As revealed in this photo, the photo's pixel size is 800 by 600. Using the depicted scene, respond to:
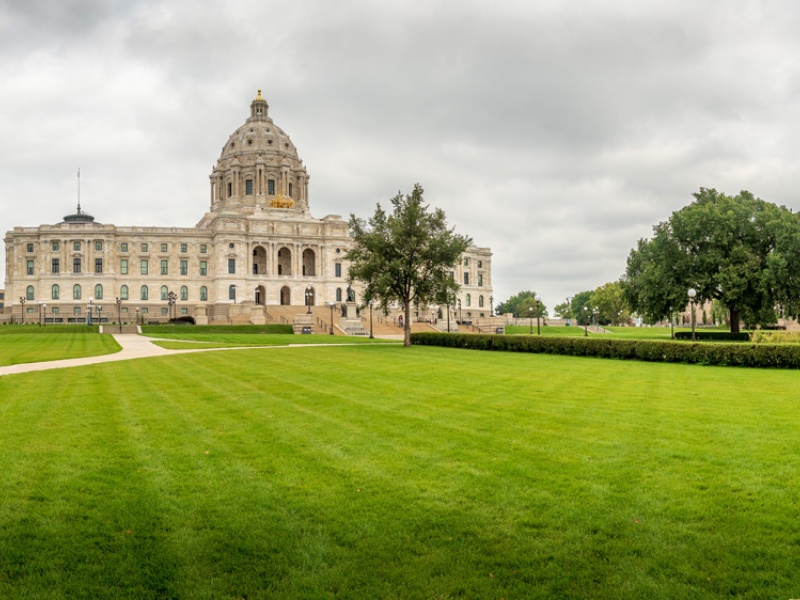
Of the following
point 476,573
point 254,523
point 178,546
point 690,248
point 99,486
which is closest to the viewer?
point 476,573

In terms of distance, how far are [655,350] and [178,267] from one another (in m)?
87.6

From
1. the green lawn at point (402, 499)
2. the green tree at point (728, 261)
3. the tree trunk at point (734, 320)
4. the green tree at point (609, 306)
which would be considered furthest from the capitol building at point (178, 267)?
the green lawn at point (402, 499)

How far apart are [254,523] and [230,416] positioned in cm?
595

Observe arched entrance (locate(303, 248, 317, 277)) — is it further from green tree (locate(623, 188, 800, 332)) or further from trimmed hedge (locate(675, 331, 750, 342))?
trimmed hedge (locate(675, 331, 750, 342))

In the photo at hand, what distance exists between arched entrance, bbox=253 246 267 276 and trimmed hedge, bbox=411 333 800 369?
72824mm

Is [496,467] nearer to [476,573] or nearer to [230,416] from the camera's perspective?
[476,573]

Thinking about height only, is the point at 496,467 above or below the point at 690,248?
below

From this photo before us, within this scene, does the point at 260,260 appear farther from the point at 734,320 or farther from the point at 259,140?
the point at 734,320

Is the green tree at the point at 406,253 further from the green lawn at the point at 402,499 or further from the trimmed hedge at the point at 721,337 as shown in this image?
the green lawn at the point at 402,499

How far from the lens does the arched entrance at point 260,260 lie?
105 metres

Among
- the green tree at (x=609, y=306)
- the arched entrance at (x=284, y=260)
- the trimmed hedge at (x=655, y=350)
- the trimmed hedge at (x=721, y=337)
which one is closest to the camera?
the trimmed hedge at (x=655, y=350)

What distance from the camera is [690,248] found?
49312 millimetres

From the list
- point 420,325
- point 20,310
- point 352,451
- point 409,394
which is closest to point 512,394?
point 409,394

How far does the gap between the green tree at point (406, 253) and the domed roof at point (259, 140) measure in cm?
7861
